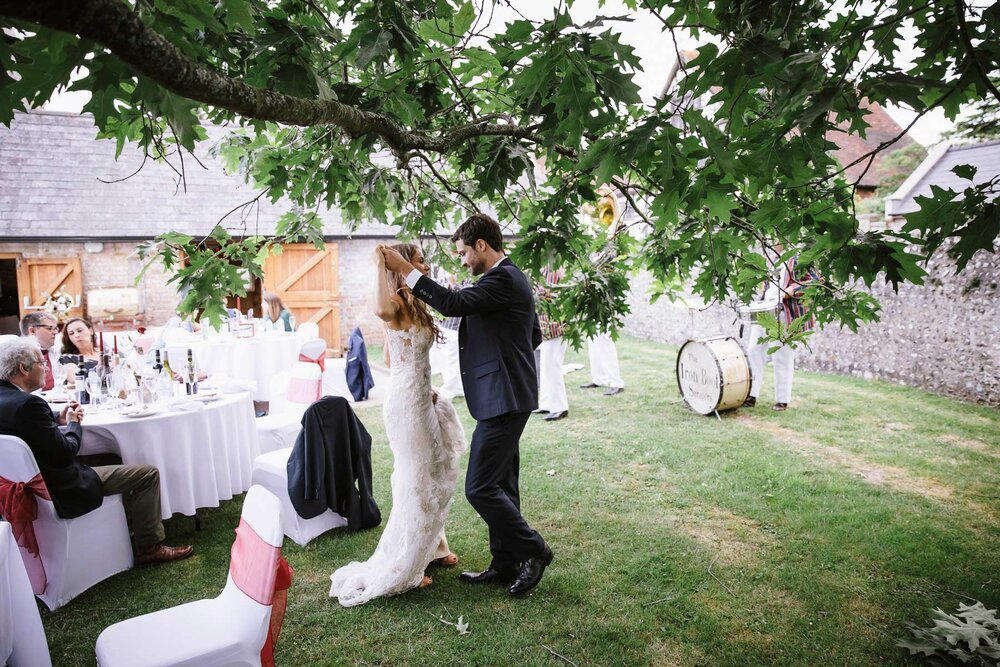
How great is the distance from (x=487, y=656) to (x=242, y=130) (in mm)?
3697

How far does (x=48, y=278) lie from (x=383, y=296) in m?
12.6

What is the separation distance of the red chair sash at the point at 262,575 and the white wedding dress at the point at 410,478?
1.07 m

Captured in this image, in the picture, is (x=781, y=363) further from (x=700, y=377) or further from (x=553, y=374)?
(x=553, y=374)

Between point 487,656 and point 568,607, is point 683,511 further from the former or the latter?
point 487,656

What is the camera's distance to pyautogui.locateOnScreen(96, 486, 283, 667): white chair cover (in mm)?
2139

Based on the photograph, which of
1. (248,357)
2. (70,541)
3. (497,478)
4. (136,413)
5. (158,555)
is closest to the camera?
(497,478)

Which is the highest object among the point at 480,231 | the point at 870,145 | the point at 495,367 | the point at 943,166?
the point at 870,145

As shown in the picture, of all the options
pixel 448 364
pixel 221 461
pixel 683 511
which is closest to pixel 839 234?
pixel 683 511

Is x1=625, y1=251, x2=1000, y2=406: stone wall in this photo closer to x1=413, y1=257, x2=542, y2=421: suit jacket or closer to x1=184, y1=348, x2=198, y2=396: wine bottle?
x1=413, y1=257, x2=542, y2=421: suit jacket

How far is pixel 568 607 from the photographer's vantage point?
3318mm

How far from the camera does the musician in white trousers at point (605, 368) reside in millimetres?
9180

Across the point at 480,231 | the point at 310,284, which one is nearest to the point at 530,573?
the point at 480,231

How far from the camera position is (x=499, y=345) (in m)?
3.22

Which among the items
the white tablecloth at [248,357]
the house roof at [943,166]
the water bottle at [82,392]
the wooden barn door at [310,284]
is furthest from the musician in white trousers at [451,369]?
the house roof at [943,166]
